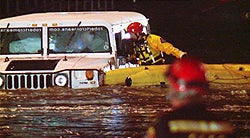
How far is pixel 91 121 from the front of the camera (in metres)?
9.96

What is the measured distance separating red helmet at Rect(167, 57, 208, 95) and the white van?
7.60 m

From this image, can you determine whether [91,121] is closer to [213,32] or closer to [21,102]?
[21,102]

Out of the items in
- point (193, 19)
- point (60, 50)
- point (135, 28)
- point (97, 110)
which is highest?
point (193, 19)

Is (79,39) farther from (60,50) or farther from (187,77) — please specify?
(187,77)

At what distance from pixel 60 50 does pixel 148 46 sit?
1.63 m

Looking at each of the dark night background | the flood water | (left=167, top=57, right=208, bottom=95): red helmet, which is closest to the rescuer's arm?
the flood water

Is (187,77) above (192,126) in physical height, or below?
above

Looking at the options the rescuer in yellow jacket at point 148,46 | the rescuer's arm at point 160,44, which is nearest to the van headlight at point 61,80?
the rescuer in yellow jacket at point 148,46

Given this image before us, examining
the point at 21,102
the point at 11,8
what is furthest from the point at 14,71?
the point at 11,8

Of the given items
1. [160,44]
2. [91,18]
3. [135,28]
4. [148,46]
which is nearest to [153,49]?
[148,46]

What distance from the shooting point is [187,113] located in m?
3.68

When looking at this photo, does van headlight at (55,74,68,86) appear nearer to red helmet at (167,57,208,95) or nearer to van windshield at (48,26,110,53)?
van windshield at (48,26,110,53)

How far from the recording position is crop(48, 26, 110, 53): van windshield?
1250cm

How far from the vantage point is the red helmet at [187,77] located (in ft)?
12.2
